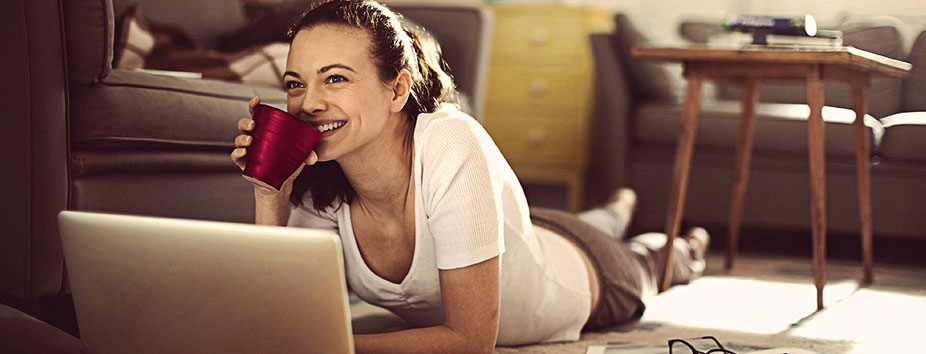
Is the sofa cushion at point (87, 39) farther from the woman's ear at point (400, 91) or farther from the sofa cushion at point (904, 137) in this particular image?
the sofa cushion at point (904, 137)

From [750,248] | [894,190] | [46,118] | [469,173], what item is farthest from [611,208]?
[46,118]

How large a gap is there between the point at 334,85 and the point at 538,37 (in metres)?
2.81

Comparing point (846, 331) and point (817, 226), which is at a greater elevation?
point (817, 226)

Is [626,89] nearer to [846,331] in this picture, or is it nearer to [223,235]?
[846,331]

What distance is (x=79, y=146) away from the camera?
1410 millimetres

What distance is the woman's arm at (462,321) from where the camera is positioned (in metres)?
1.07

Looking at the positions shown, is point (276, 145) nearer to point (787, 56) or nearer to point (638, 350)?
point (638, 350)

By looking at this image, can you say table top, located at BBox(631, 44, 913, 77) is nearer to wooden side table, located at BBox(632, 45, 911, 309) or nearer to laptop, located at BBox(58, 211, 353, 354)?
wooden side table, located at BBox(632, 45, 911, 309)

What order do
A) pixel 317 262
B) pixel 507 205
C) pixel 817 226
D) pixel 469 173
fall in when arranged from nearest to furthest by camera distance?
1. pixel 317 262
2. pixel 469 173
3. pixel 507 205
4. pixel 817 226

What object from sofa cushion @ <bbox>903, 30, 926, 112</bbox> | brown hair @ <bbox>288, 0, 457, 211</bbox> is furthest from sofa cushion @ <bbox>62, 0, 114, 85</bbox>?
sofa cushion @ <bbox>903, 30, 926, 112</bbox>

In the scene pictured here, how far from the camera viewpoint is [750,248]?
274cm

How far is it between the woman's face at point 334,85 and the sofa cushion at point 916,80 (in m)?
1.42

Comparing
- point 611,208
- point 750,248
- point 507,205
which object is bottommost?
point 750,248

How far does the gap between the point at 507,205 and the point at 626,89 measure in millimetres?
1628
